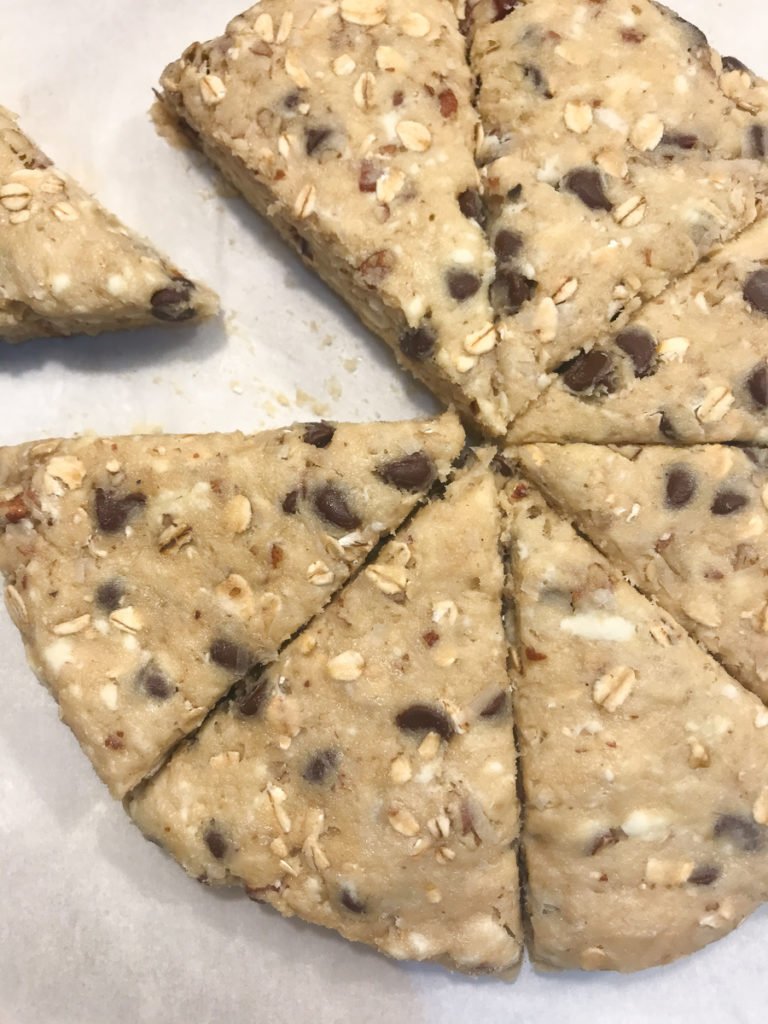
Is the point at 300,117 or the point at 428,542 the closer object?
the point at 428,542

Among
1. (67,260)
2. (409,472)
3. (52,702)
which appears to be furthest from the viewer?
(52,702)

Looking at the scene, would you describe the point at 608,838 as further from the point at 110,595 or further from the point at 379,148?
the point at 379,148

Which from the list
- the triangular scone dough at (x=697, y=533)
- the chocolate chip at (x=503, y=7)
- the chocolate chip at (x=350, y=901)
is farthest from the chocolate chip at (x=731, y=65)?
the chocolate chip at (x=350, y=901)

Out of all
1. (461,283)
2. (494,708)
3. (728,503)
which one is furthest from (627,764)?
(461,283)

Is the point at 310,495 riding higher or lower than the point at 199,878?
higher

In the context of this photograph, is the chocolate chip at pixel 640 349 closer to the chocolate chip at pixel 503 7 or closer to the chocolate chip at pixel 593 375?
the chocolate chip at pixel 593 375

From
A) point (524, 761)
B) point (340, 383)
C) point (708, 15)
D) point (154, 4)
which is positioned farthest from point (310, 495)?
point (708, 15)

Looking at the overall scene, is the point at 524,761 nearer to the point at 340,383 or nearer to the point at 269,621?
the point at 269,621
